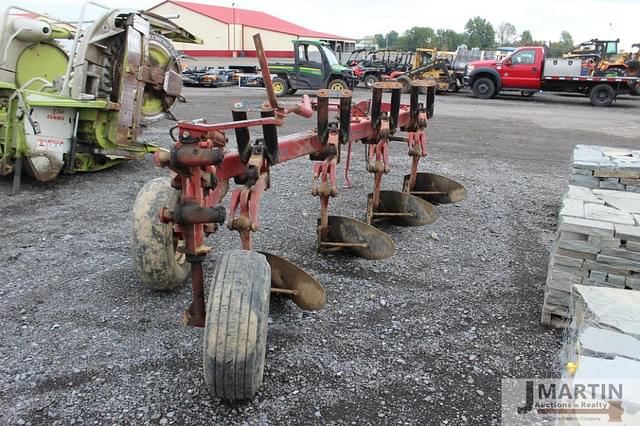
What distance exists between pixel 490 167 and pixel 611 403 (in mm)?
6345

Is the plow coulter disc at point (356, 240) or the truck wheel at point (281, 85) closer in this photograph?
the plow coulter disc at point (356, 240)

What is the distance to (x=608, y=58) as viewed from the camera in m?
21.7

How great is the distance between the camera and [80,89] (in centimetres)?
588

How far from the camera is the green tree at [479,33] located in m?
81.4

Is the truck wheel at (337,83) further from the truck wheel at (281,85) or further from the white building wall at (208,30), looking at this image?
the white building wall at (208,30)

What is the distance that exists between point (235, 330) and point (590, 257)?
2.11 meters

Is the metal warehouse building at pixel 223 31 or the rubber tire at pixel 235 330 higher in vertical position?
the metal warehouse building at pixel 223 31

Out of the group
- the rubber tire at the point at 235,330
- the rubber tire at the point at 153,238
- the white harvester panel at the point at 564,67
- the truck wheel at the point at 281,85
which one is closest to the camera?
the rubber tire at the point at 235,330

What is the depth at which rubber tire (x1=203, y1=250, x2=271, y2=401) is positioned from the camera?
2.15m

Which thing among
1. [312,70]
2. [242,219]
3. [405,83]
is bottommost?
[242,219]

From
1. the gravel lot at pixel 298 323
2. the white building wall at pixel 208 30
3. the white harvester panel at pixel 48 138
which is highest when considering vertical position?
the white building wall at pixel 208 30

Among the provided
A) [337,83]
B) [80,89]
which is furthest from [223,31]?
[80,89]
